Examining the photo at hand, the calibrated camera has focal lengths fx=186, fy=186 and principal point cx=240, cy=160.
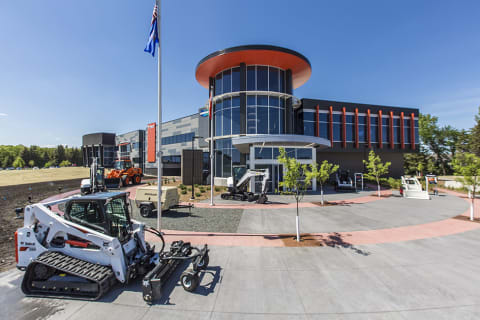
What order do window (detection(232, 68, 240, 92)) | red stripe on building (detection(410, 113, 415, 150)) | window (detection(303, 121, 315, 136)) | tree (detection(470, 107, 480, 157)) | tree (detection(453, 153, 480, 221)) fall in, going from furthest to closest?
tree (detection(470, 107, 480, 157))
red stripe on building (detection(410, 113, 415, 150))
window (detection(303, 121, 315, 136))
window (detection(232, 68, 240, 92))
tree (detection(453, 153, 480, 221))

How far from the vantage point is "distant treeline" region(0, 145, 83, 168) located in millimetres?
84438

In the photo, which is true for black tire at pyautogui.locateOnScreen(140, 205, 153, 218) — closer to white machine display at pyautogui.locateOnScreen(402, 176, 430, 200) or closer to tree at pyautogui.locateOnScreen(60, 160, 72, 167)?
white machine display at pyautogui.locateOnScreen(402, 176, 430, 200)

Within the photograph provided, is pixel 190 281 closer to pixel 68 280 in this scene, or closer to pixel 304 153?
pixel 68 280

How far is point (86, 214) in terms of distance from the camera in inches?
204

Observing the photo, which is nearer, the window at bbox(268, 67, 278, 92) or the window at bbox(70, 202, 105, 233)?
the window at bbox(70, 202, 105, 233)

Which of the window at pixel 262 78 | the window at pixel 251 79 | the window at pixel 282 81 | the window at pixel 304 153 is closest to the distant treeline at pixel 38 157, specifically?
the window at pixel 251 79

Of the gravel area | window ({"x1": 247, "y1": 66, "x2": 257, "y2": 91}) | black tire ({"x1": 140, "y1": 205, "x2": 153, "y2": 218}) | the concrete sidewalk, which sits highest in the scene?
window ({"x1": 247, "y1": 66, "x2": 257, "y2": 91})

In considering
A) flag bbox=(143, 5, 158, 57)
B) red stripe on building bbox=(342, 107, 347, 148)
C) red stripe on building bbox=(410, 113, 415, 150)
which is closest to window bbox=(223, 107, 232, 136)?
flag bbox=(143, 5, 158, 57)

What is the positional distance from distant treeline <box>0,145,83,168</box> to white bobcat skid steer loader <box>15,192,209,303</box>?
118 metres

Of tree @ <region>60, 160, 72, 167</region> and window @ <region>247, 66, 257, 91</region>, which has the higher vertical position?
window @ <region>247, 66, 257, 91</region>

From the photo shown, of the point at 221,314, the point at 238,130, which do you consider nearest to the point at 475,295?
the point at 221,314

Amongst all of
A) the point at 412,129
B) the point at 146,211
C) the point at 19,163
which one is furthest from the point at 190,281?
the point at 19,163

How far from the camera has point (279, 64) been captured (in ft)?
86.8

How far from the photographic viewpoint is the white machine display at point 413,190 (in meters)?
18.0
